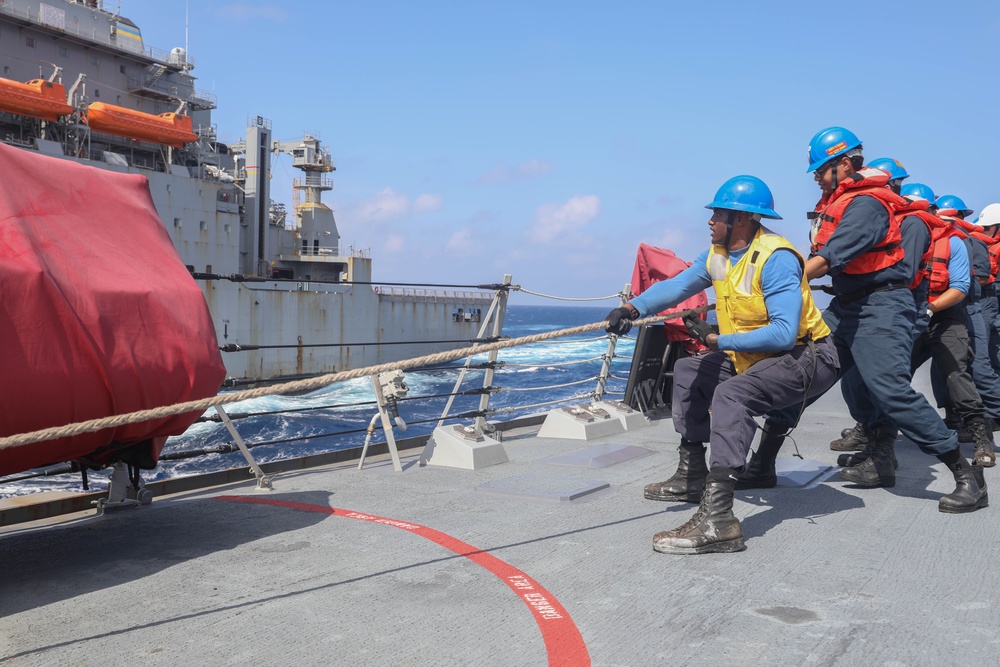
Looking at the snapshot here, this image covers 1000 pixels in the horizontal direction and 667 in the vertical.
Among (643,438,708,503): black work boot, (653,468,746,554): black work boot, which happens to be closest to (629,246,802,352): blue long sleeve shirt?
(653,468,746,554): black work boot

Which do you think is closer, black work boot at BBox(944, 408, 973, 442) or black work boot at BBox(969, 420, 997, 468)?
black work boot at BBox(969, 420, 997, 468)

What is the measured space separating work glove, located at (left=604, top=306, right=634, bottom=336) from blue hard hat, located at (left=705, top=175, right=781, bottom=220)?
0.72 meters

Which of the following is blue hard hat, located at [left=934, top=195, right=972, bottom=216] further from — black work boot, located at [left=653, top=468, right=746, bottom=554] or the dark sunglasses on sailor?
black work boot, located at [left=653, top=468, right=746, bottom=554]

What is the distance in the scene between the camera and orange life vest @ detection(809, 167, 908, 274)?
463 centimetres

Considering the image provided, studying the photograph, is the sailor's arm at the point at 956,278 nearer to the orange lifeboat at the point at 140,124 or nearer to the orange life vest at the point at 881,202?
the orange life vest at the point at 881,202

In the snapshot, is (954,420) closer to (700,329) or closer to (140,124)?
(700,329)

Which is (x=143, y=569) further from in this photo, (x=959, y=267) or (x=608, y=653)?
(x=959, y=267)

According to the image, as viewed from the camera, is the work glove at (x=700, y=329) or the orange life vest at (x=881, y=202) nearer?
the work glove at (x=700, y=329)

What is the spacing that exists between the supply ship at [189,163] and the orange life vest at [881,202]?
1062 inches

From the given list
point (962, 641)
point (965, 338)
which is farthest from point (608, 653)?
point (965, 338)

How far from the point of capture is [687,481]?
470cm

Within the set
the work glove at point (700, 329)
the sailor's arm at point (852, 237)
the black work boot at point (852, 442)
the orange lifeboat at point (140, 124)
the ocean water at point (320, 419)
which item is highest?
the orange lifeboat at point (140, 124)

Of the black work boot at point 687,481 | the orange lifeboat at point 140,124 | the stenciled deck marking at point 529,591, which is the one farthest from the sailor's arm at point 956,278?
the orange lifeboat at point 140,124

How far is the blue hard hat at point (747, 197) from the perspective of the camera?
404 centimetres
